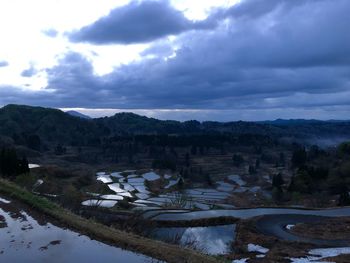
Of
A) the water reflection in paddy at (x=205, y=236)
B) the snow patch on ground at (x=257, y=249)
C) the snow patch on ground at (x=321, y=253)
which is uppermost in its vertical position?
the snow patch on ground at (x=321, y=253)

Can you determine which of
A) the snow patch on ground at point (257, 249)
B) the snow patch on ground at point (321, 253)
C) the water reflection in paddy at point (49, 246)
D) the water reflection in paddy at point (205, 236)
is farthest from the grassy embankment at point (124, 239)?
the snow patch on ground at point (257, 249)

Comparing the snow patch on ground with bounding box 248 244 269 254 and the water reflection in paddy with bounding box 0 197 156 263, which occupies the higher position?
the water reflection in paddy with bounding box 0 197 156 263

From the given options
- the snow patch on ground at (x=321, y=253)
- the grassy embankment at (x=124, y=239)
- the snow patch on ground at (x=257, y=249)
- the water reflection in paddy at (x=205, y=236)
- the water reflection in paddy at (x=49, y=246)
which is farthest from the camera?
the water reflection in paddy at (x=205, y=236)

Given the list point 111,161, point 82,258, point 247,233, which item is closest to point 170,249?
point 82,258

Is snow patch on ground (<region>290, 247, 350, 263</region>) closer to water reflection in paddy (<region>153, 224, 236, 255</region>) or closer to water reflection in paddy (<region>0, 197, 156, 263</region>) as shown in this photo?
water reflection in paddy (<region>153, 224, 236, 255</region>)

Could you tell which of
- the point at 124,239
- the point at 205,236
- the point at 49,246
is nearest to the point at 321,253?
the point at 205,236

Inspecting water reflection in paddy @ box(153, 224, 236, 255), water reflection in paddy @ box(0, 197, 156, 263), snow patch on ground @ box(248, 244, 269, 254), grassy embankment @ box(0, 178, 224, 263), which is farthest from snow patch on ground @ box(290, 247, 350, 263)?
water reflection in paddy @ box(0, 197, 156, 263)

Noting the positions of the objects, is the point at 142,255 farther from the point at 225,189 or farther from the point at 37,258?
the point at 225,189

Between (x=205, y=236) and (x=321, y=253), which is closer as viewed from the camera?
(x=321, y=253)

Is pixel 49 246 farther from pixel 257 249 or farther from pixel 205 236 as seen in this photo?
pixel 205 236

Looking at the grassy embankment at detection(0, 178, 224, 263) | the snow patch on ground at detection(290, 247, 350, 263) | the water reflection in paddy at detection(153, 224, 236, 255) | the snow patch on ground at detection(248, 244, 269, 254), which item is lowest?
the water reflection in paddy at detection(153, 224, 236, 255)

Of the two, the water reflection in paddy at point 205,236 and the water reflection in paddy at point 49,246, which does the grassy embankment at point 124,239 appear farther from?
the water reflection in paddy at point 205,236
